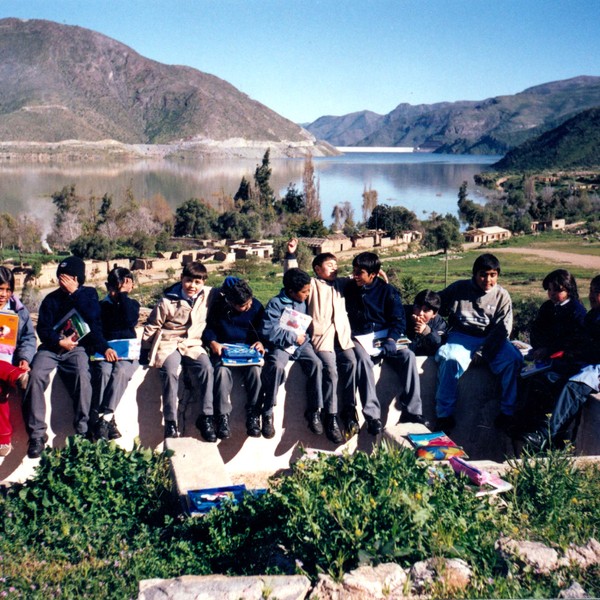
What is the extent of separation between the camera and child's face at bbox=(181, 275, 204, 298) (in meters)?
5.34

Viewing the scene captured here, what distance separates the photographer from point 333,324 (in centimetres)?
553

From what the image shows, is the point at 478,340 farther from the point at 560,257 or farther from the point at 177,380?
the point at 560,257

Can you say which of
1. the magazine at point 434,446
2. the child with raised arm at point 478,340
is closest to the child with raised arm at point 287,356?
the magazine at point 434,446

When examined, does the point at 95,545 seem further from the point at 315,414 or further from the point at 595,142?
the point at 595,142

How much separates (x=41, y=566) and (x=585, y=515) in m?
2.96

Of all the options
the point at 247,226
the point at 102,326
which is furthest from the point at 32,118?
the point at 102,326

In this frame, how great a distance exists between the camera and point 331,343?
5.45m

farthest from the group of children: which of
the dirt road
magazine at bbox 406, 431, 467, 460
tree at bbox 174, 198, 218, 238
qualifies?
tree at bbox 174, 198, 218, 238

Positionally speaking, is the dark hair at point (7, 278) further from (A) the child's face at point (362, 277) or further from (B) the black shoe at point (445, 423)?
(B) the black shoe at point (445, 423)

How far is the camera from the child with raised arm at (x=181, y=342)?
5.14 metres

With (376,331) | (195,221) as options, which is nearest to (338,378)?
(376,331)

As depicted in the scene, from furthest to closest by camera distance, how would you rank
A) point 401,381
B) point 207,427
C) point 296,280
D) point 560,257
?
point 560,257 < point 401,381 < point 296,280 < point 207,427

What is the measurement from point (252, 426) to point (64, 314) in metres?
1.65

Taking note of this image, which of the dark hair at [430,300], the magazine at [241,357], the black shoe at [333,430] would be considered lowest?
the black shoe at [333,430]
